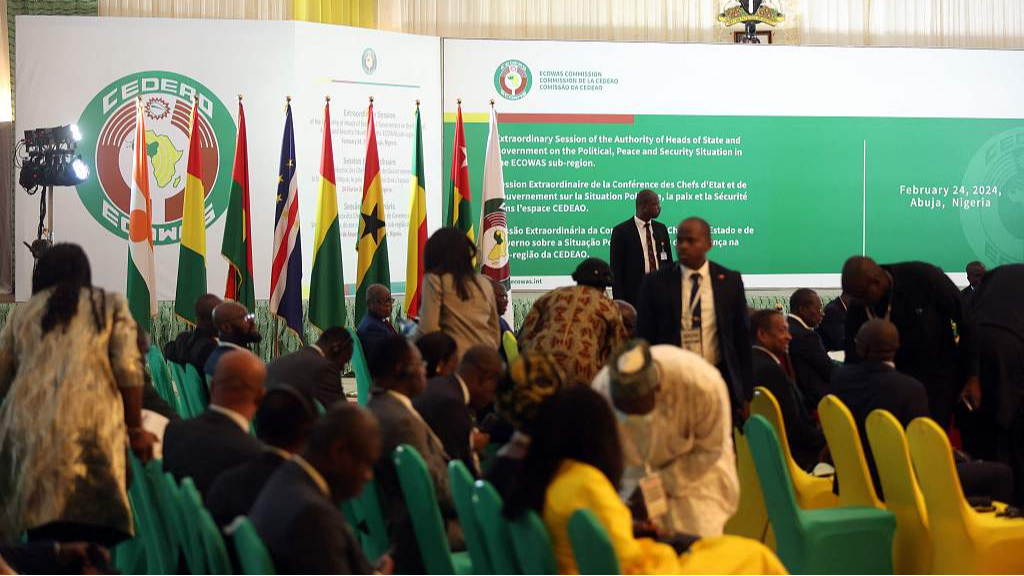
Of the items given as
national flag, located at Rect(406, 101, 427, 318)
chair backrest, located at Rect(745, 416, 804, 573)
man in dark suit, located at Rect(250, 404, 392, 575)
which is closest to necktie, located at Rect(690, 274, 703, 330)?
chair backrest, located at Rect(745, 416, 804, 573)

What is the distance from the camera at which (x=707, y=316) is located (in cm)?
535

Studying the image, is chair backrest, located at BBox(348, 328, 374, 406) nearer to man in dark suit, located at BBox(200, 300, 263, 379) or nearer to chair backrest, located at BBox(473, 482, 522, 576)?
man in dark suit, located at BBox(200, 300, 263, 379)

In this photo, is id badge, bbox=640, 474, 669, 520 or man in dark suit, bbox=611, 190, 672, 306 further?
man in dark suit, bbox=611, 190, 672, 306

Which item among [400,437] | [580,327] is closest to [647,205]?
[580,327]

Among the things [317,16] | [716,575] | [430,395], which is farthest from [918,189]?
[716,575]

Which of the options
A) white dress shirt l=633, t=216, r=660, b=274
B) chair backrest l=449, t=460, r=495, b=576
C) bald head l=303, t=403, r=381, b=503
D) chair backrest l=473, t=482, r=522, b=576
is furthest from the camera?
white dress shirt l=633, t=216, r=660, b=274

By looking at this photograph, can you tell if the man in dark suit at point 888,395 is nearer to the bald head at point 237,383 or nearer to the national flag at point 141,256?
the bald head at point 237,383

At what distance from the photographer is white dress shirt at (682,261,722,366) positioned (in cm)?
534

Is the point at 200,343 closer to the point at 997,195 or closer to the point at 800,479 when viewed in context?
the point at 800,479

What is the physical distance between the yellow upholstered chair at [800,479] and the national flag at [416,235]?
15.2 ft

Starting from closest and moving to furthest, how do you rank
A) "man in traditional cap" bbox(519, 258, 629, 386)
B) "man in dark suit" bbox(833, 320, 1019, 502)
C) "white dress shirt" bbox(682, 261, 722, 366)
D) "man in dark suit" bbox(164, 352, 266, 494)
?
"man in dark suit" bbox(164, 352, 266, 494), "man in dark suit" bbox(833, 320, 1019, 502), "white dress shirt" bbox(682, 261, 722, 366), "man in traditional cap" bbox(519, 258, 629, 386)

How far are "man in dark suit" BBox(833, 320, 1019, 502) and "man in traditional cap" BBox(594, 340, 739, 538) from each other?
104cm

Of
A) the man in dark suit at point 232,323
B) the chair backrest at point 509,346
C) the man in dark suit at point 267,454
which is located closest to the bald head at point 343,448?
the man in dark suit at point 267,454

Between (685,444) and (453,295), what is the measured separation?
7.04ft
